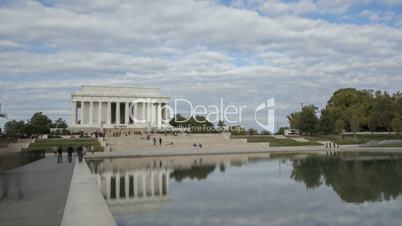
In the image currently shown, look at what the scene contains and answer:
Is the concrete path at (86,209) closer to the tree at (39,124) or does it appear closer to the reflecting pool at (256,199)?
the reflecting pool at (256,199)

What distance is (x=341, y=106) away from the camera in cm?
8688

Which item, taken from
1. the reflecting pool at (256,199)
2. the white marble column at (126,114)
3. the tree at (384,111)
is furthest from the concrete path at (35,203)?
the white marble column at (126,114)

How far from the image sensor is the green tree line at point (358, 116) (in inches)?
2758

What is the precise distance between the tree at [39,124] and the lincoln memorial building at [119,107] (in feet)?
20.2

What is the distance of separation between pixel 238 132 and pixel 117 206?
64.3 metres

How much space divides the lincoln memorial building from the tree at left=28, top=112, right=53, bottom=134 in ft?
20.2

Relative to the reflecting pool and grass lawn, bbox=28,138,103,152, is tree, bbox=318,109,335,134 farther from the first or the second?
the reflecting pool

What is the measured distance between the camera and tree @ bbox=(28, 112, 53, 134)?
269 ft

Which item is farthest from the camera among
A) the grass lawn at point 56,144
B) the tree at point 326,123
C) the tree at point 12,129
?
the tree at point 326,123

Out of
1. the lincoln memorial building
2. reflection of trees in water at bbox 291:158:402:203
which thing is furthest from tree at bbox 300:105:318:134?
reflection of trees in water at bbox 291:158:402:203

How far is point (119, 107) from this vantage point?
9244 centimetres

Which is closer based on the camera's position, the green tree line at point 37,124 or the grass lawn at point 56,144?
the grass lawn at point 56,144

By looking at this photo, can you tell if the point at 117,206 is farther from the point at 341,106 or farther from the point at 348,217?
the point at 341,106

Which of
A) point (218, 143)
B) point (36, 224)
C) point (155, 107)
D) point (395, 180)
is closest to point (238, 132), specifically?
point (218, 143)
